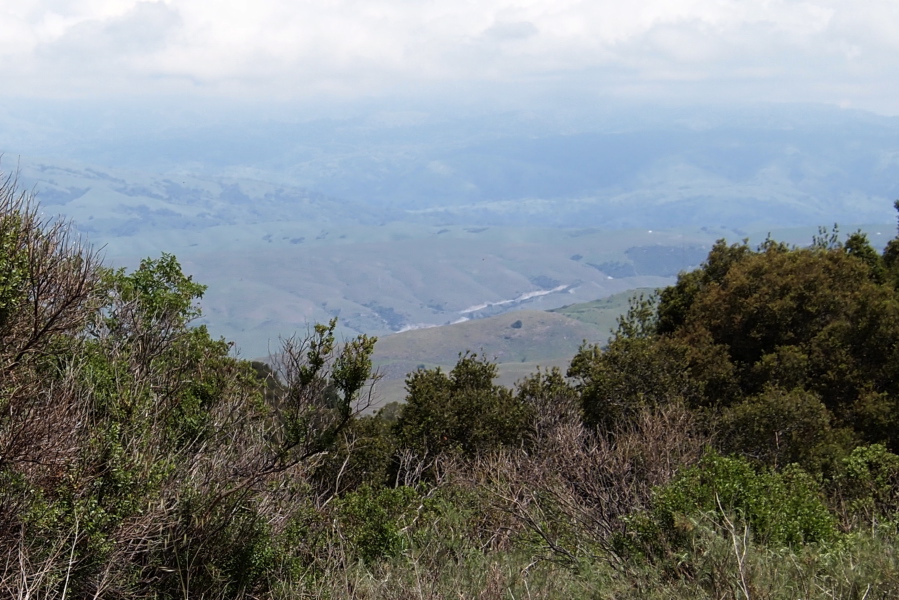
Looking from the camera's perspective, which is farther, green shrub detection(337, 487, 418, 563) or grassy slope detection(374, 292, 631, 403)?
grassy slope detection(374, 292, 631, 403)

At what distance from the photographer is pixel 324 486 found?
2019cm

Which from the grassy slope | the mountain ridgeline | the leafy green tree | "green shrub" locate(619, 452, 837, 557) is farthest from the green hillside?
"green shrub" locate(619, 452, 837, 557)

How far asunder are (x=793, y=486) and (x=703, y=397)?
1110 cm

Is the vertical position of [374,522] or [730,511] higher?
[730,511]

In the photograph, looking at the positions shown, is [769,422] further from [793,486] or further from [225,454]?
[225,454]

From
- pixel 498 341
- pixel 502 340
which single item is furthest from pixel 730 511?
pixel 502 340

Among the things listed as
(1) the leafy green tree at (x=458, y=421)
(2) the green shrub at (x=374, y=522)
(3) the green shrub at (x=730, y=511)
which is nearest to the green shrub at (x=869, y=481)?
(3) the green shrub at (x=730, y=511)

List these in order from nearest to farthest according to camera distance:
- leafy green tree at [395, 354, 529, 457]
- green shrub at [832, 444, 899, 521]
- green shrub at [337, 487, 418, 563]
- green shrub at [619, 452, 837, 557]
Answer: green shrub at [619, 452, 837, 557]
green shrub at [337, 487, 418, 563]
green shrub at [832, 444, 899, 521]
leafy green tree at [395, 354, 529, 457]

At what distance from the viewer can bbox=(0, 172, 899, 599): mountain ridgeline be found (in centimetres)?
777

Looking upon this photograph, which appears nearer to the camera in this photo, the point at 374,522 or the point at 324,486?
the point at 374,522

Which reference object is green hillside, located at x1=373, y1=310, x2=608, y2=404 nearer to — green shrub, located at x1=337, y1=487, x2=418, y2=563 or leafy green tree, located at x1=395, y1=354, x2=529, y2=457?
leafy green tree, located at x1=395, y1=354, x2=529, y2=457

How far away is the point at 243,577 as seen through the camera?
9820 millimetres

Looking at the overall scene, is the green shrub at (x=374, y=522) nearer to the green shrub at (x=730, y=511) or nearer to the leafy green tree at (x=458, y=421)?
the green shrub at (x=730, y=511)

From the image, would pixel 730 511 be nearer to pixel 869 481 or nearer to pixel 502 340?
pixel 869 481
